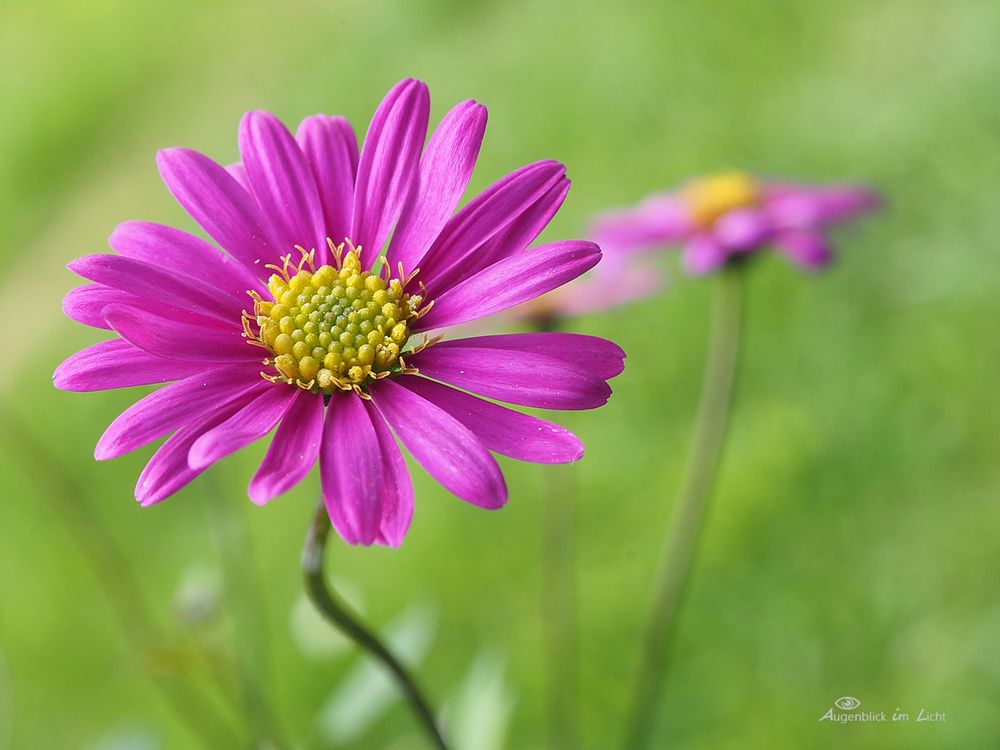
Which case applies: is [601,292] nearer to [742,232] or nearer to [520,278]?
[742,232]

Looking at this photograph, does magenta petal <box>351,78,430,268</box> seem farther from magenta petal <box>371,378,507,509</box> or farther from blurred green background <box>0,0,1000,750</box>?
blurred green background <box>0,0,1000,750</box>

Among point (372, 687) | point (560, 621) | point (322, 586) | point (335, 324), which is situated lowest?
point (560, 621)

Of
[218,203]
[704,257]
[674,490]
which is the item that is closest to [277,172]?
[218,203]

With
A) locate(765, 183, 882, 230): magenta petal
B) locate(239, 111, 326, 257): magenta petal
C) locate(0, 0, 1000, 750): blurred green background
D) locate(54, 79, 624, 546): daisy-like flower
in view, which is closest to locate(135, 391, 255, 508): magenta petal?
locate(54, 79, 624, 546): daisy-like flower

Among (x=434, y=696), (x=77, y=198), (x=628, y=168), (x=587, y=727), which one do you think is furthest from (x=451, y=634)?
(x=77, y=198)

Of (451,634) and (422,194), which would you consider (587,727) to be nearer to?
(451,634)

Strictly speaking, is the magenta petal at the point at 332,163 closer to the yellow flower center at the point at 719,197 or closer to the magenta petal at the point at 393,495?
the magenta petal at the point at 393,495
